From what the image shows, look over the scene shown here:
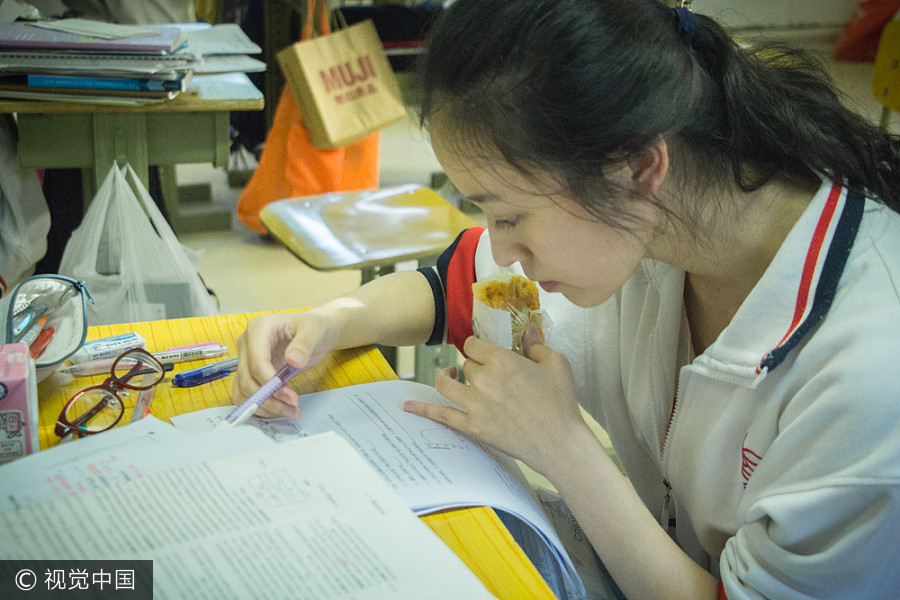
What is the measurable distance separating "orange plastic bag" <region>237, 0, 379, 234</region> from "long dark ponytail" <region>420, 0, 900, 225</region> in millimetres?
2066

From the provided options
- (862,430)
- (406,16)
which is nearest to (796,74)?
(862,430)

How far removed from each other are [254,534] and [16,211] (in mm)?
1578

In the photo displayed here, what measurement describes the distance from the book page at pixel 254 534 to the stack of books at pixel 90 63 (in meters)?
1.17

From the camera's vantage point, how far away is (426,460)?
744mm

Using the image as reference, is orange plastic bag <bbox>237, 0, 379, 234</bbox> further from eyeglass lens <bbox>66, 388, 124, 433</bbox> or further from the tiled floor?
eyeglass lens <bbox>66, 388, 124, 433</bbox>

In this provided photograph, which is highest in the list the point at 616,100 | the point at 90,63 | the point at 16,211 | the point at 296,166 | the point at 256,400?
the point at 616,100

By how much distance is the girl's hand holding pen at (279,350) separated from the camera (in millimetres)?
796

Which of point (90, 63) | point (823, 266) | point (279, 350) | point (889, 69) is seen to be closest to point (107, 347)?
point (279, 350)

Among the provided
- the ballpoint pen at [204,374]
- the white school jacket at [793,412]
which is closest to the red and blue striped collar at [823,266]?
the white school jacket at [793,412]

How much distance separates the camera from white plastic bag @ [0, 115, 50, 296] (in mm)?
1829

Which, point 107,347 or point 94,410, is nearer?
point 94,410

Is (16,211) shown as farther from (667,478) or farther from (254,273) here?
(667,478)

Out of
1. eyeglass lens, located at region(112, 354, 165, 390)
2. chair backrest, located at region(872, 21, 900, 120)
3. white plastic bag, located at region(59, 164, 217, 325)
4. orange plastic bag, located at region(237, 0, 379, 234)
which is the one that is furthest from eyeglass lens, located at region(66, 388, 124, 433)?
chair backrest, located at region(872, 21, 900, 120)

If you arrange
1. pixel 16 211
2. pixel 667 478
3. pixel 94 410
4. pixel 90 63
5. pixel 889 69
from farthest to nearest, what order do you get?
1. pixel 889 69
2. pixel 16 211
3. pixel 90 63
4. pixel 667 478
5. pixel 94 410
